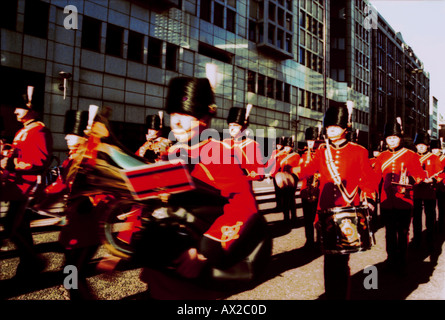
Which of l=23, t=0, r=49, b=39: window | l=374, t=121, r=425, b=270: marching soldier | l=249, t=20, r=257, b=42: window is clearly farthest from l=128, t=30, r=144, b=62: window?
l=374, t=121, r=425, b=270: marching soldier

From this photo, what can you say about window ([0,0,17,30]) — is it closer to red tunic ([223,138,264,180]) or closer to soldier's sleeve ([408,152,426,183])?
red tunic ([223,138,264,180])

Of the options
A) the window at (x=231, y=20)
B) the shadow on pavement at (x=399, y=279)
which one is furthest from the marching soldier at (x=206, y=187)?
the window at (x=231, y=20)

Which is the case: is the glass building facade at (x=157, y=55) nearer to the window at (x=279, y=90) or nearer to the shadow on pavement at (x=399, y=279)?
the window at (x=279, y=90)

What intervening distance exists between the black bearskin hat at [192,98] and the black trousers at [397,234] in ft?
13.3

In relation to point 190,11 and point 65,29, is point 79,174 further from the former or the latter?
point 190,11

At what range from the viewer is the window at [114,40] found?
62.1ft

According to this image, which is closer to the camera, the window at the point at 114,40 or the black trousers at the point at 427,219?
the black trousers at the point at 427,219

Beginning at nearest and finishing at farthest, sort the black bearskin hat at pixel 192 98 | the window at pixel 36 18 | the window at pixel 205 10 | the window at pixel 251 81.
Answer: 1. the black bearskin hat at pixel 192 98
2. the window at pixel 36 18
3. the window at pixel 205 10
4. the window at pixel 251 81

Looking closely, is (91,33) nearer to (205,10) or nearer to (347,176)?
(205,10)

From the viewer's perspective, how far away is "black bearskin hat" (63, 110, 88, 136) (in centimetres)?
405

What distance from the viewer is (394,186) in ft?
16.0

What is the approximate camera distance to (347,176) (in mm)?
3719

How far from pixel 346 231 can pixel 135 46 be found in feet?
65.7

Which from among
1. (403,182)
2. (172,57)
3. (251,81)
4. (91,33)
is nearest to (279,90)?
(251,81)
